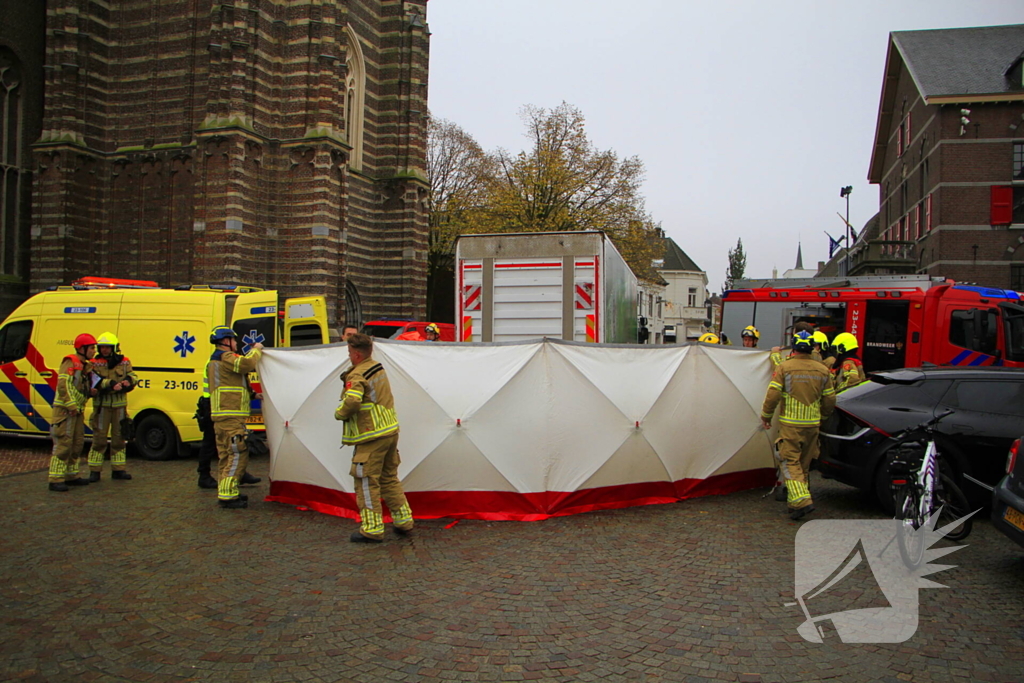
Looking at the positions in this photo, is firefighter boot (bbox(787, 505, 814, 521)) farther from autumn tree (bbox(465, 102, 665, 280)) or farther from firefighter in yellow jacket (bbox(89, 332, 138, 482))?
autumn tree (bbox(465, 102, 665, 280))

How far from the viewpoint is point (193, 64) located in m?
21.4

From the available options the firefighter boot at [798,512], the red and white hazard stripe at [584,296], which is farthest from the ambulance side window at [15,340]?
the firefighter boot at [798,512]

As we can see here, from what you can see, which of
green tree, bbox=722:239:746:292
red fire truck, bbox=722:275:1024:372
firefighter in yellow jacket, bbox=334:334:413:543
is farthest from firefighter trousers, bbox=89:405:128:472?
green tree, bbox=722:239:746:292

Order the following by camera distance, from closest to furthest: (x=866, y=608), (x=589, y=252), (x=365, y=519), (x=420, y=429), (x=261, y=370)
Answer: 1. (x=866, y=608)
2. (x=365, y=519)
3. (x=420, y=429)
4. (x=261, y=370)
5. (x=589, y=252)

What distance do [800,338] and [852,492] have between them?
2.30m

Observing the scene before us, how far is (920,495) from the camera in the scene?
568 cm

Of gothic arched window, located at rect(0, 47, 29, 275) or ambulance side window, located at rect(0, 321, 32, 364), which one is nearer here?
ambulance side window, located at rect(0, 321, 32, 364)

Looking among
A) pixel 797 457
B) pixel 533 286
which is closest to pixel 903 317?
pixel 533 286

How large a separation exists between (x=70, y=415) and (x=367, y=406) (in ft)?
14.7

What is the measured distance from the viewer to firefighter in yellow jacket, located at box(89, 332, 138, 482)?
848 centimetres

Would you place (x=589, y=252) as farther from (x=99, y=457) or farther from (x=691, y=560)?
(x=99, y=457)

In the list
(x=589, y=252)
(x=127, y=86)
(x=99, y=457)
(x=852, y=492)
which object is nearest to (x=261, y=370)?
(x=99, y=457)

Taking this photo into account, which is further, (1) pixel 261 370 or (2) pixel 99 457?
(2) pixel 99 457

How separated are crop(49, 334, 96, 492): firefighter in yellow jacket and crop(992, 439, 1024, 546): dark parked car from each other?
29.9 feet
